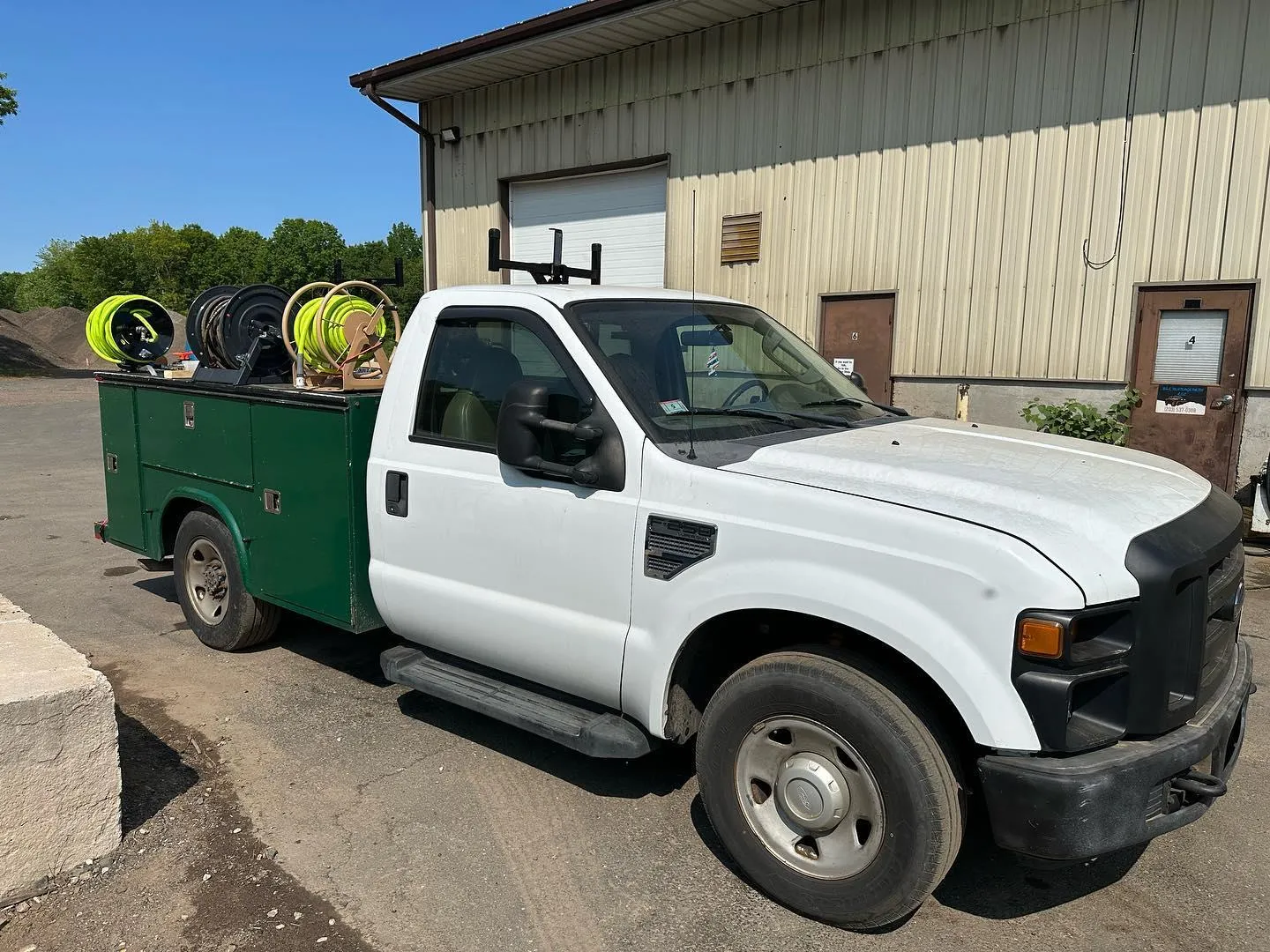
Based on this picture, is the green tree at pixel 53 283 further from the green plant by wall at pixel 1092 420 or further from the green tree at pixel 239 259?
the green plant by wall at pixel 1092 420

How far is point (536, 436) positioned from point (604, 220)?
984 centimetres

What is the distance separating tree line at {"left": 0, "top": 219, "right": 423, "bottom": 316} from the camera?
252ft

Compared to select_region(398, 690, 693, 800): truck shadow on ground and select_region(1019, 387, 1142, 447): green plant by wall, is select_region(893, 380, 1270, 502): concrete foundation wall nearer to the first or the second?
select_region(1019, 387, 1142, 447): green plant by wall

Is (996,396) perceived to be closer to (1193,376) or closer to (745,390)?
(1193,376)

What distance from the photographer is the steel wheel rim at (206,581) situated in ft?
17.9

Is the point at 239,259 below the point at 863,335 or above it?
above

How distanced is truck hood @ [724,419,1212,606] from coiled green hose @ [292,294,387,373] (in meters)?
2.68

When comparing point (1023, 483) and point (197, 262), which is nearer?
point (1023, 483)

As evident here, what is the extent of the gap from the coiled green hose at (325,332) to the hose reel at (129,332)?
138cm

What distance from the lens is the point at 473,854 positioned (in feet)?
11.3

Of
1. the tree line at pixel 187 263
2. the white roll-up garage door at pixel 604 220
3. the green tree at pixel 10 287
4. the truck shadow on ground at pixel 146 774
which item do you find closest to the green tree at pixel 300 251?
the tree line at pixel 187 263

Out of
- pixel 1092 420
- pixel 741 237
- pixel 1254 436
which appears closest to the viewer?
pixel 1254 436

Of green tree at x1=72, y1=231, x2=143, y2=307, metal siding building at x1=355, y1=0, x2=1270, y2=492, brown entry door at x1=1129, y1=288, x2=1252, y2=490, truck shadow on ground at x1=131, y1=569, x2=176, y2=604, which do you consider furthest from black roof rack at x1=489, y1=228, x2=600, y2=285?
green tree at x1=72, y1=231, x2=143, y2=307

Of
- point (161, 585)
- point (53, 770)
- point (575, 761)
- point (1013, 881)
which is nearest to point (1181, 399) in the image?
point (1013, 881)
